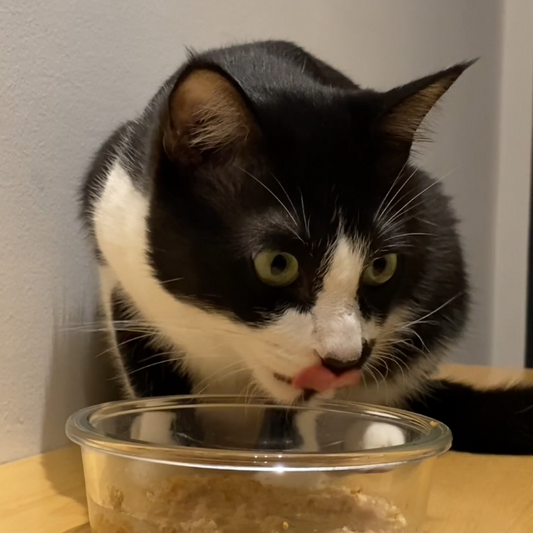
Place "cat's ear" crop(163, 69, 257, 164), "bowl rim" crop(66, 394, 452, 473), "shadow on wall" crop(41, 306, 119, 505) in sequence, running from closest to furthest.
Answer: "bowl rim" crop(66, 394, 452, 473) → "cat's ear" crop(163, 69, 257, 164) → "shadow on wall" crop(41, 306, 119, 505)

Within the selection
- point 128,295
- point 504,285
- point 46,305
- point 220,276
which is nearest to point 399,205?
point 220,276

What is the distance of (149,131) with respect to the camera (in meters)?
0.90

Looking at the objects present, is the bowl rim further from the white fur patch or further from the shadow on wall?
the shadow on wall

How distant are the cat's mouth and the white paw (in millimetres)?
81

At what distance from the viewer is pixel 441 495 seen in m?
0.84

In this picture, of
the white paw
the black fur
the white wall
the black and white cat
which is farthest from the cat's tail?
the white wall

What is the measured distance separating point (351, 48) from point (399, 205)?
2.73 feet

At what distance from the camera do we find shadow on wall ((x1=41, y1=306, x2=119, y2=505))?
0.96 m

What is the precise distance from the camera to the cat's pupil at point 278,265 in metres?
0.76

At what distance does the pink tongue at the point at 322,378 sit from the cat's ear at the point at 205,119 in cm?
25

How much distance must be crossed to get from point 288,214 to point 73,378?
427mm

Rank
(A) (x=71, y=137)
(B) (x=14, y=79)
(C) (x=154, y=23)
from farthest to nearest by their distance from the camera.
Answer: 1. (C) (x=154, y=23)
2. (A) (x=71, y=137)
3. (B) (x=14, y=79)

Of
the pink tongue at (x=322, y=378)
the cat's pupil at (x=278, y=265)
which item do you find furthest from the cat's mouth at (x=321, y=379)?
the cat's pupil at (x=278, y=265)

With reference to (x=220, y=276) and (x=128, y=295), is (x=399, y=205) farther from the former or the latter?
(x=128, y=295)
